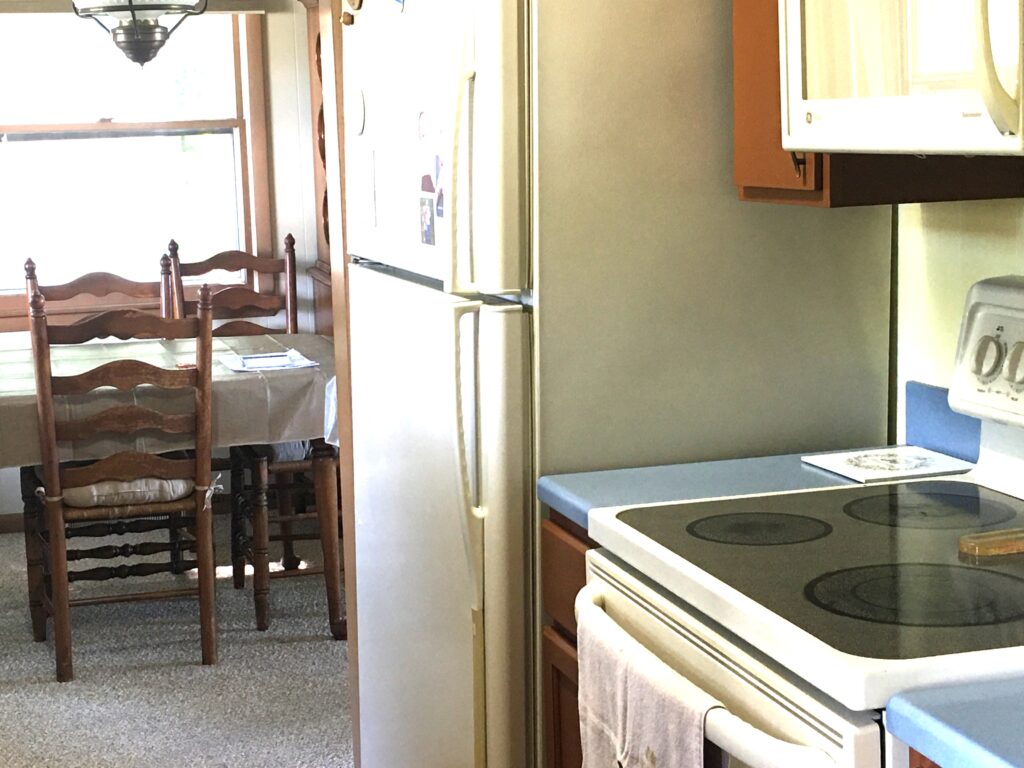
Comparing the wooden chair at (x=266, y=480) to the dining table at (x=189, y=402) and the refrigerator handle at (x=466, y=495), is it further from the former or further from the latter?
the refrigerator handle at (x=466, y=495)

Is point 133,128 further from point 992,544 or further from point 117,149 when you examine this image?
point 992,544

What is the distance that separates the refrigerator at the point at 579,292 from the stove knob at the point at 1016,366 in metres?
0.31

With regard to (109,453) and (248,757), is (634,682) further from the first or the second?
(109,453)

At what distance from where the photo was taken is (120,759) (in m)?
3.13

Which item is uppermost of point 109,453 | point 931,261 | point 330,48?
point 330,48

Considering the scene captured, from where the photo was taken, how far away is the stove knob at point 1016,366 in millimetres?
1613

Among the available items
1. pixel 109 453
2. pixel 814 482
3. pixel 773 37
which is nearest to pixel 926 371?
pixel 814 482

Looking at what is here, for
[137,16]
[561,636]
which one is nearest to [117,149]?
[137,16]

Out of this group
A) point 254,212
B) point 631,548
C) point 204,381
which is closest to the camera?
point 631,548

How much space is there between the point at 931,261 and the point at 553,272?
0.54m

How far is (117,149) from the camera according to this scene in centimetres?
530

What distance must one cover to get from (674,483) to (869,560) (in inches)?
15.5

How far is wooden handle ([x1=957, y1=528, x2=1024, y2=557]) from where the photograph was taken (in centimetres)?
139

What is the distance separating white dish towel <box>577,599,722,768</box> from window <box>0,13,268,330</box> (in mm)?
4062
